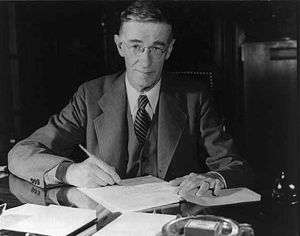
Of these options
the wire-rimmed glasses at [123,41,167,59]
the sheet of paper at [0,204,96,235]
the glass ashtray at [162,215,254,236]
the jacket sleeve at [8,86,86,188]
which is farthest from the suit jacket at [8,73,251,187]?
the glass ashtray at [162,215,254,236]

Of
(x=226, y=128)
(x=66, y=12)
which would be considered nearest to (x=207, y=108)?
(x=226, y=128)

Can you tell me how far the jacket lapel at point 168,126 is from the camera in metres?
1.43

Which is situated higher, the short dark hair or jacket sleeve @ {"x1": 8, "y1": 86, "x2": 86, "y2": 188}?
the short dark hair

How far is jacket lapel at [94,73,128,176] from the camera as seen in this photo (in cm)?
145

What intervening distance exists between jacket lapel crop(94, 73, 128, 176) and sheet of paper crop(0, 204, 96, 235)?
1.99 ft

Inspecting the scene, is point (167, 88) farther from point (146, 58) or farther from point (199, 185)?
point (199, 185)

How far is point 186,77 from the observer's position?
1533 millimetres

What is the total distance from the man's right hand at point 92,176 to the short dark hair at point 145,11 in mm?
570

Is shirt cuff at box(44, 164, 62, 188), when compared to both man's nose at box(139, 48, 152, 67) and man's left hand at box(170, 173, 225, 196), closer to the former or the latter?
man's left hand at box(170, 173, 225, 196)

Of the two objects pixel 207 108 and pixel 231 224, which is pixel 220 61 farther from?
pixel 231 224

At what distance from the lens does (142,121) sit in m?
1.46

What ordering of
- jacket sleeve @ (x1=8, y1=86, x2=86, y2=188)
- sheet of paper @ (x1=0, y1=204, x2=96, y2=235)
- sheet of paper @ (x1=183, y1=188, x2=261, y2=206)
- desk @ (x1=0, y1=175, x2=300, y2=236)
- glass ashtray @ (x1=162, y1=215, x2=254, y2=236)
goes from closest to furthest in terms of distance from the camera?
glass ashtray @ (x1=162, y1=215, x2=254, y2=236) → sheet of paper @ (x1=0, y1=204, x2=96, y2=235) → desk @ (x1=0, y1=175, x2=300, y2=236) → sheet of paper @ (x1=183, y1=188, x2=261, y2=206) → jacket sleeve @ (x1=8, y1=86, x2=86, y2=188)

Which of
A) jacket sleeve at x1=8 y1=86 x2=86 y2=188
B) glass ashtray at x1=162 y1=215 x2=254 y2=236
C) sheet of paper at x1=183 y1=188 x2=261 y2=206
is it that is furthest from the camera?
jacket sleeve at x1=8 y1=86 x2=86 y2=188

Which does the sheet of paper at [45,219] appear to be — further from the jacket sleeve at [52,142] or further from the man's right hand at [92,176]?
the jacket sleeve at [52,142]
